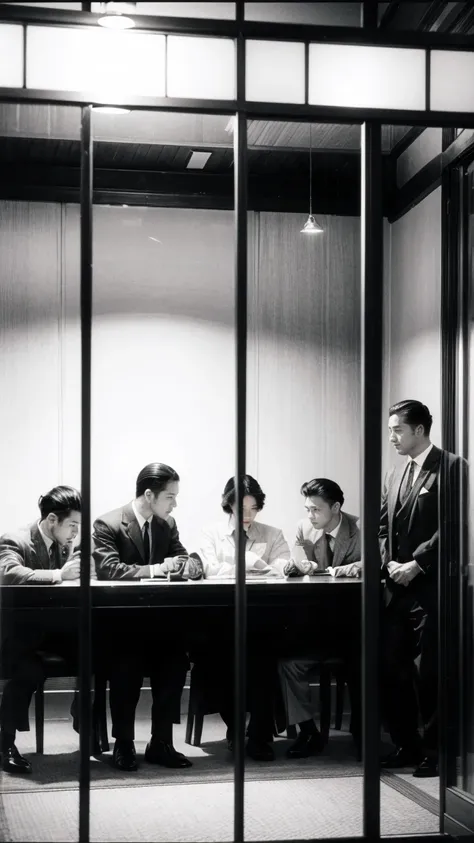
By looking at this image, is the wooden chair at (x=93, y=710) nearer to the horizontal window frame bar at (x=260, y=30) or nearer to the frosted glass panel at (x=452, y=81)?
the horizontal window frame bar at (x=260, y=30)

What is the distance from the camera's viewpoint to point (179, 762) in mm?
4043

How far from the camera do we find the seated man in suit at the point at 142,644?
4.05 m

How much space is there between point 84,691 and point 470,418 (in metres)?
1.75

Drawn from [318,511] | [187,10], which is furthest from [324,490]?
[187,10]

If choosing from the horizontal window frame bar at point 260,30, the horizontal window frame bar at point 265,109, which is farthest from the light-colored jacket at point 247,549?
the horizontal window frame bar at point 260,30

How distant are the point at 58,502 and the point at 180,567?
58cm

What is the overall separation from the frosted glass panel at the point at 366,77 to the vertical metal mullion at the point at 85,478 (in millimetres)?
851

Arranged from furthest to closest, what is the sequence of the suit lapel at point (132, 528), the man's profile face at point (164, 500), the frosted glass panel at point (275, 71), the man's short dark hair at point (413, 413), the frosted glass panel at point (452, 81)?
the man's profile face at point (164, 500) → the suit lapel at point (132, 528) → the man's short dark hair at point (413, 413) → the frosted glass panel at point (452, 81) → the frosted glass panel at point (275, 71)

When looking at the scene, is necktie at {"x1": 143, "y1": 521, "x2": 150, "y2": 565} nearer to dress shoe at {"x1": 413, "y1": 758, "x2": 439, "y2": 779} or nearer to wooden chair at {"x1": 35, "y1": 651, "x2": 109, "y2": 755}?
wooden chair at {"x1": 35, "y1": 651, "x2": 109, "y2": 755}

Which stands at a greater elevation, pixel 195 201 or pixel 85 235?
pixel 195 201

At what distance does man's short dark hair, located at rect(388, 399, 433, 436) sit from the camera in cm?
397

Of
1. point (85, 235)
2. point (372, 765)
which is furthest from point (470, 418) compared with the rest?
point (85, 235)

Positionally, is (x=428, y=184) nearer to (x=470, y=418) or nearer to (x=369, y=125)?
(x=369, y=125)

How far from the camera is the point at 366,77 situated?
12.5 feet
